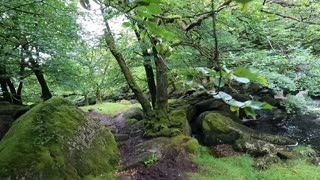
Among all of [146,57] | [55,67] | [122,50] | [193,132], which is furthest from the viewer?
[193,132]

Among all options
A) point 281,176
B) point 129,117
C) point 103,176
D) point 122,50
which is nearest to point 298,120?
point 281,176

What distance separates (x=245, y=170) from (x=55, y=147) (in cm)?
471

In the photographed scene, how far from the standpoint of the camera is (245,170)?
6.87 m

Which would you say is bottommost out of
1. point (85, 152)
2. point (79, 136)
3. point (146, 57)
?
point (85, 152)

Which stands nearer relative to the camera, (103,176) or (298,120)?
(103,176)

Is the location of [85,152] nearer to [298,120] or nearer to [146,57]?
[146,57]

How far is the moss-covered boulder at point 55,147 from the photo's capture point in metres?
4.19

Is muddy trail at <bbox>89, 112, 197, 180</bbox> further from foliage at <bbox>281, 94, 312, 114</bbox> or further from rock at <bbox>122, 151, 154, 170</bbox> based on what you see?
foliage at <bbox>281, 94, 312, 114</bbox>

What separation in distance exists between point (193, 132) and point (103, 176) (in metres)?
5.40

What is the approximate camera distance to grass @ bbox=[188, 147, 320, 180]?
6.41 m

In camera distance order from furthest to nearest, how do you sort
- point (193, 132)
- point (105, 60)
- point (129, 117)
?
point (105, 60), point (129, 117), point (193, 132)

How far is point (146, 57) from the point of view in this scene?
845 centimetres

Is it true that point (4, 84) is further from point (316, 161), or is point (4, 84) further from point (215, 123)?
point (316, 161)

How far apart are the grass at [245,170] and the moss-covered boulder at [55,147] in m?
2.27
